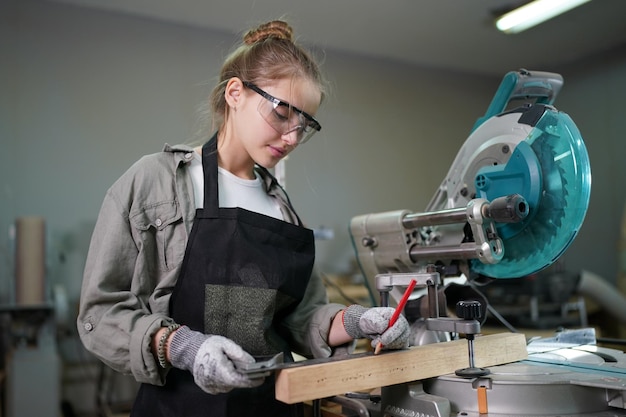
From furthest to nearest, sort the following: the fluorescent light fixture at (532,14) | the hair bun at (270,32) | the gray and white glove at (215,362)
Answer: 1. the fluorescent light fixture at (532,14)
2. the hair bun at (270,32)
3. the gray and white glove at (215,362)

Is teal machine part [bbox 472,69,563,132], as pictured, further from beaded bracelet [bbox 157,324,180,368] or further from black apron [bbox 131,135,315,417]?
beaded bracelet [bbox 157,324,180,368]

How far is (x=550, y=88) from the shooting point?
1.47m

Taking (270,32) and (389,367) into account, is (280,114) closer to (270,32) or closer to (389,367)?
(270,32)

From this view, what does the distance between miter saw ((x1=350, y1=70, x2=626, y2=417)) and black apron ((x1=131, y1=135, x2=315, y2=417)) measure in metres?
0.24

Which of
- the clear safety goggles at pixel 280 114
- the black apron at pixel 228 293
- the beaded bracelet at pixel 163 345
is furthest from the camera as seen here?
the clear safety goggles at pixel 280 114

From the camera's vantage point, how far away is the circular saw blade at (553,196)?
46.6 inches

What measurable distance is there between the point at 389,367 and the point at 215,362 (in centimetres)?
31

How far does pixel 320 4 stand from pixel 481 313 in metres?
3.26

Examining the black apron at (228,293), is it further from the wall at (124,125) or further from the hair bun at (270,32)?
the wall at (124,125)

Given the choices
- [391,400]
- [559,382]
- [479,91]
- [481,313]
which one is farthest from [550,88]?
[479,91]

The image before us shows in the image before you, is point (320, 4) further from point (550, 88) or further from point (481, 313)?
point (481, 313)

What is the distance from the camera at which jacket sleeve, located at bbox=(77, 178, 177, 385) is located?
99 centimetres

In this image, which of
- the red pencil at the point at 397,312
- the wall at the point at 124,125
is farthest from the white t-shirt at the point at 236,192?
the wall at the point at 124,125

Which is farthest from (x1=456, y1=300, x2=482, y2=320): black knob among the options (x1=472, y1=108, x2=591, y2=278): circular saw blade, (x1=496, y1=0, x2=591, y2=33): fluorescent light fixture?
(x1=496, y1=0, x2=591, y2=33): fluorescent light fixture
